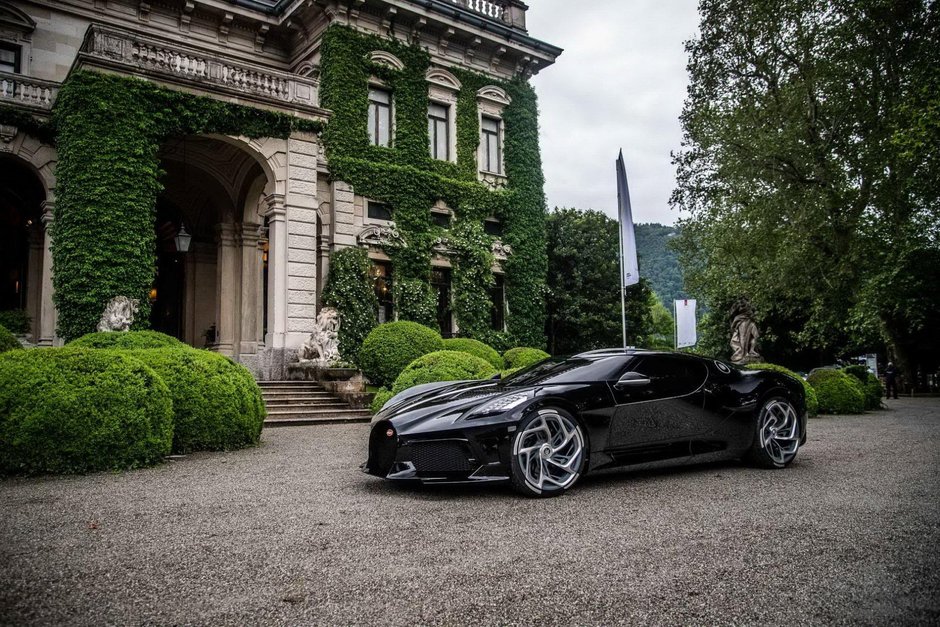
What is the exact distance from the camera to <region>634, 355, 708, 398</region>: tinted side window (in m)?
5.80

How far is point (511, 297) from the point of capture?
2245cm

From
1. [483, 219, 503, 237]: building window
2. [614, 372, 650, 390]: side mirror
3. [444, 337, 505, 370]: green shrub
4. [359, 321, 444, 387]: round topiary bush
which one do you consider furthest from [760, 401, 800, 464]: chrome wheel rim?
[483, 219, 503, 237]: building window

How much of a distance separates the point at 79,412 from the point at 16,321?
11705 mm

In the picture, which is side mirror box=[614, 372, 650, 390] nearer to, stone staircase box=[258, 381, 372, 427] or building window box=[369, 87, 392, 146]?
stone staircase box=[258, 381, 372, 427]

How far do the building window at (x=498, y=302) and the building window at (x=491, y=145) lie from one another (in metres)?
3.83

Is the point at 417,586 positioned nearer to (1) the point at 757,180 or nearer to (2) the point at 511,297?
(2) the point at 511,297

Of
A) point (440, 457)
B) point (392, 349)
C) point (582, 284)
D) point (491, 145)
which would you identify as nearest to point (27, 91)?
point (392, 349)

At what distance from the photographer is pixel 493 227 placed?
894 inches

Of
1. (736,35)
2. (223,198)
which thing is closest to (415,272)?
(223,198)

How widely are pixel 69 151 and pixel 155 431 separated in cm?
973

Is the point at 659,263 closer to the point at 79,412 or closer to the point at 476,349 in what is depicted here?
the point at 476,349

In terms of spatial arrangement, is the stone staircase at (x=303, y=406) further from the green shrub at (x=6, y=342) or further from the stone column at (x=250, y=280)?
the stone column at (x=250, y=280)

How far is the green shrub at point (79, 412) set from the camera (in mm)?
6188

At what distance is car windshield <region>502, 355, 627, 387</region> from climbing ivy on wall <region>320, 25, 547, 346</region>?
13847 millimetres
